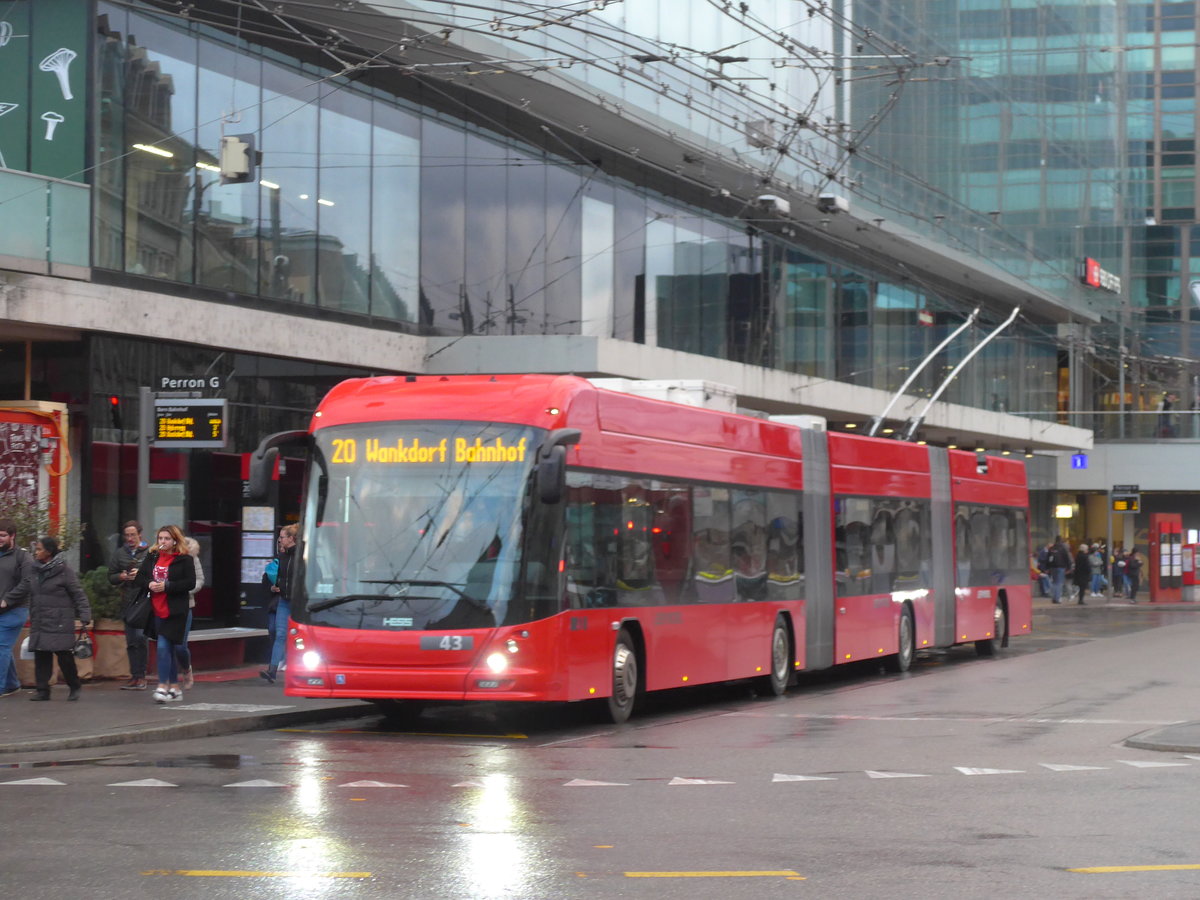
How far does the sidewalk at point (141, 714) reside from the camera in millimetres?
14586

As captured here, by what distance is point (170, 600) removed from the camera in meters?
17.3

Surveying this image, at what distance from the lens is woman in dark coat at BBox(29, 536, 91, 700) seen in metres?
17.3

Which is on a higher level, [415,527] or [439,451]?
[439,451]

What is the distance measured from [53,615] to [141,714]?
1758 millimetres

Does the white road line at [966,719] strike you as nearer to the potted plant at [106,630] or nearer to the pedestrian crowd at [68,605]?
the pedestrian crowd at [68,605]

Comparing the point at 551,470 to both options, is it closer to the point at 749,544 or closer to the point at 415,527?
the point at 415,527

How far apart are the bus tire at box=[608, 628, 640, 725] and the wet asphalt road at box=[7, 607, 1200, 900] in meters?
0.19

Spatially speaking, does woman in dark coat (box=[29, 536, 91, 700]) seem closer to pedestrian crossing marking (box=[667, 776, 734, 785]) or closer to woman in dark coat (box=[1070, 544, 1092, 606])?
pedestrian crossing marking (box=[667, 776, 734, 785])

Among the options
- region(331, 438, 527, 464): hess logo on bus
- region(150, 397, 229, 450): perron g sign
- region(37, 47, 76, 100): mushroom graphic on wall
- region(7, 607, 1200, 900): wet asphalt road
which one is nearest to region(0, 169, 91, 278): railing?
region(37, 47, 76, 100): mushroom graphic on wall

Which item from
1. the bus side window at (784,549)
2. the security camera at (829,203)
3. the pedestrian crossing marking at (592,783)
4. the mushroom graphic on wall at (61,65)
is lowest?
the pedestrian crossing marking at (592,783)

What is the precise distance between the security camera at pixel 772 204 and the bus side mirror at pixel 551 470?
69.4ft

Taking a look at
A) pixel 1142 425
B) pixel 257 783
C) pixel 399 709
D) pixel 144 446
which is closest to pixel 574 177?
pixel 144 446

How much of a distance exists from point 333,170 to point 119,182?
4.90 metres

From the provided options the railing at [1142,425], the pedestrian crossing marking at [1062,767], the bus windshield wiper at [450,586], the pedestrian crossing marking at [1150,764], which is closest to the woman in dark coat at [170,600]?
the bus windshield wiper at [450,586]
